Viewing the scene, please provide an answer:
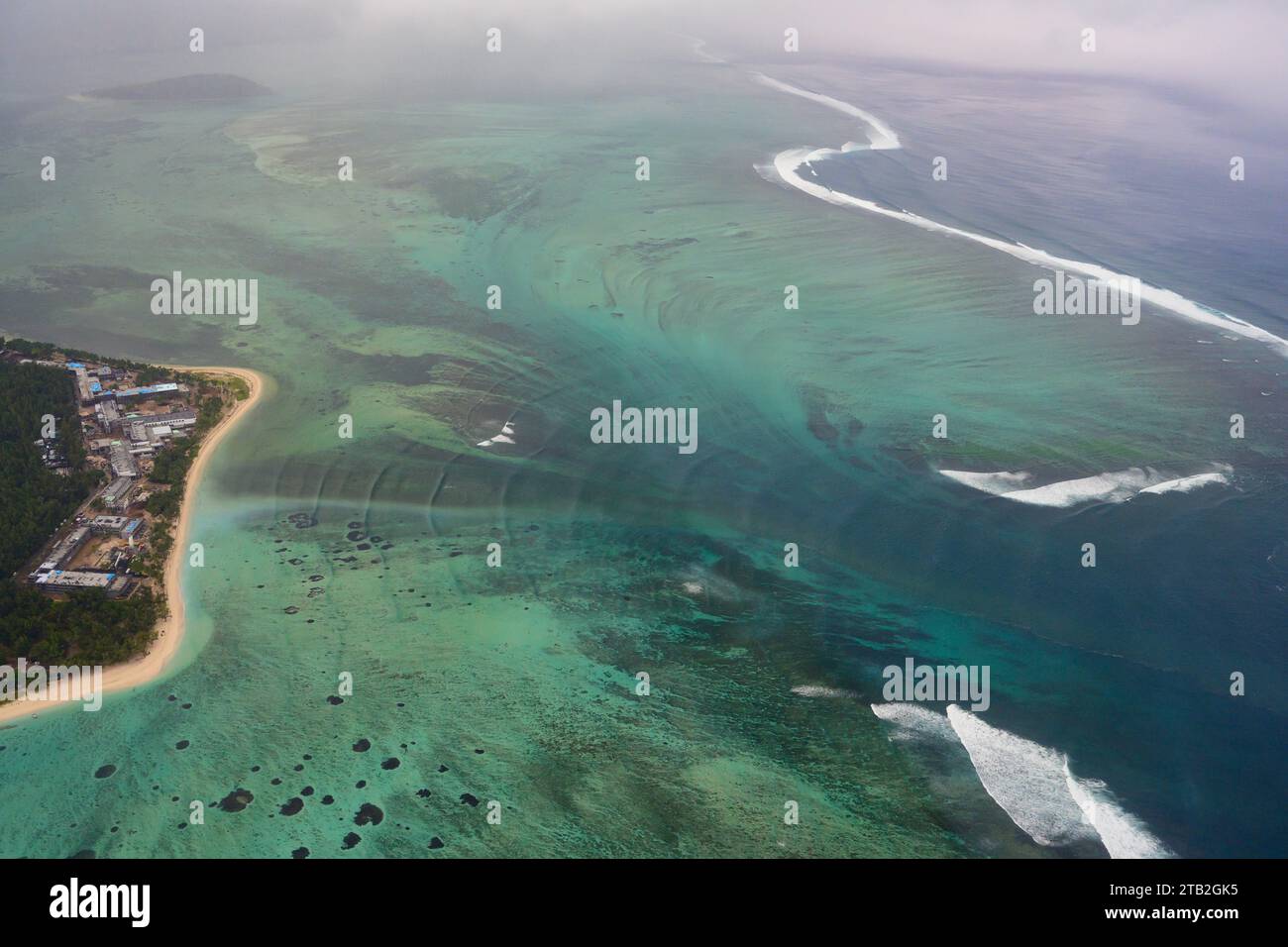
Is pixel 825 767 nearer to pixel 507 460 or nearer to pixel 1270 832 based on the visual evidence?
pixel 1270 832

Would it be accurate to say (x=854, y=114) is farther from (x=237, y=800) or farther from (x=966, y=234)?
(x=237, y=800)

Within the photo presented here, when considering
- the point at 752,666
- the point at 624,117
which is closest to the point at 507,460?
the point at 752,666

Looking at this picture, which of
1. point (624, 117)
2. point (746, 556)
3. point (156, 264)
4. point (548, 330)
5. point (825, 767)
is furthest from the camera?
point (624, 117)

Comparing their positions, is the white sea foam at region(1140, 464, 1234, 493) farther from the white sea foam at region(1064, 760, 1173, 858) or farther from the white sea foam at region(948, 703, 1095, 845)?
the white sea foam at region(1064, 760, 1173, 858)

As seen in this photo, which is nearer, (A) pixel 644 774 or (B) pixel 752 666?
(A) pixel 644 774

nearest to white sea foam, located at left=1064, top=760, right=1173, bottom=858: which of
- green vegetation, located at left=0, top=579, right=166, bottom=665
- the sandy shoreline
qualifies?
the sandy shoreline

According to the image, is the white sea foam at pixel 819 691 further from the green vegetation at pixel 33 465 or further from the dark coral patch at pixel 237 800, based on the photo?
the green vegetation at pixel 33 465
